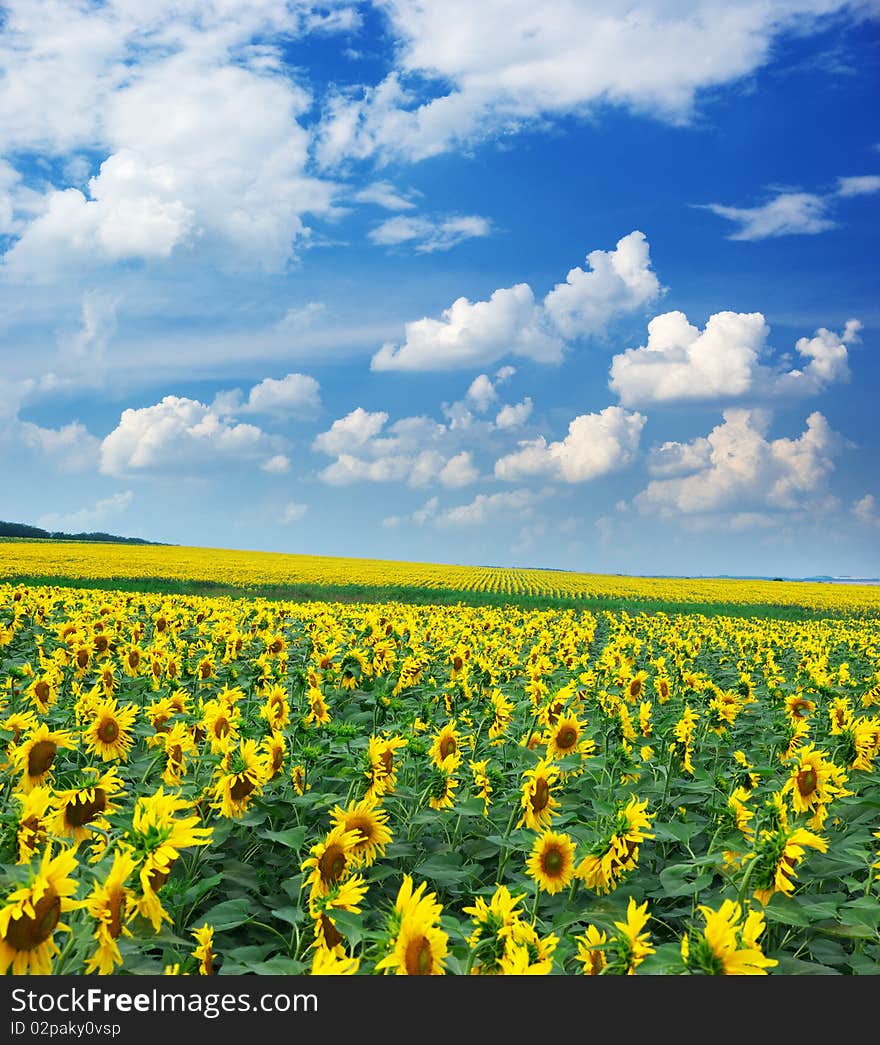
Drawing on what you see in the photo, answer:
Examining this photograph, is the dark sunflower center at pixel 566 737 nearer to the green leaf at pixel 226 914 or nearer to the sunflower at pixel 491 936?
the green leaf at pixel 226 914

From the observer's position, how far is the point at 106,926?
2.72m

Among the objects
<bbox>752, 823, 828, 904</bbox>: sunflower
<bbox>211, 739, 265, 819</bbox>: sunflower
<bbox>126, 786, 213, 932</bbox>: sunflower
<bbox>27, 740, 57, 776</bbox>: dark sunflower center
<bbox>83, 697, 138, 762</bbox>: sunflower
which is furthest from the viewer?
<bbox>83, 697, 138, 762</bbox>: sunflower

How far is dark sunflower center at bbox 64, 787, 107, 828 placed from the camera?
3746 millimetres

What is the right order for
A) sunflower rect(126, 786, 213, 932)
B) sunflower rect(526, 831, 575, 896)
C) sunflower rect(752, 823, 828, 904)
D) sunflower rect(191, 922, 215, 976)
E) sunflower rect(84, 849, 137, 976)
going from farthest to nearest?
1. sunflower rect(526, 831, 575, 896)
2. sunflower rect(752, 823, 828, 904)
3. sunflower rect(191, 922, 215, 976)
4. sunflower rect(126, 786, 213, 932)
5. sunflower rect(84, 849, 137, 976)

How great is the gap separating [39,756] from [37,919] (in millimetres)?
2200

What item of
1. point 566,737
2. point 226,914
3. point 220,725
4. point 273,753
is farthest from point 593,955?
point 220,725

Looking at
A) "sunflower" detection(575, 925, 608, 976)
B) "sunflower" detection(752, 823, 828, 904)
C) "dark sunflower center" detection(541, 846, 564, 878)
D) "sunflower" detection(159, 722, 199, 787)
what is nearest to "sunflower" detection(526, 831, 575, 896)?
"dark sunflower center" detection(541, 846, 564, 878)

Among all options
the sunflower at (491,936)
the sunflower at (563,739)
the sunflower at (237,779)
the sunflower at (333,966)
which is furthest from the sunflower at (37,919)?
the sunflower at (563,739)

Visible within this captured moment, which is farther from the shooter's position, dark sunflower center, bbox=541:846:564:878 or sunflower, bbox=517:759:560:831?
sunflower, bbox=517:759:560:831

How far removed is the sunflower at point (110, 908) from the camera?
2.66 m

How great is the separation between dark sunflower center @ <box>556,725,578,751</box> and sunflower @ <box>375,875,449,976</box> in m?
3.10

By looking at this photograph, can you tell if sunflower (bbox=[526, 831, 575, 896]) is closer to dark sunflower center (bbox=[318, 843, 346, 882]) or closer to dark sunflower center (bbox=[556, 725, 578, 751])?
dark sunflower center (bbox=[318, 843, 346, 882])

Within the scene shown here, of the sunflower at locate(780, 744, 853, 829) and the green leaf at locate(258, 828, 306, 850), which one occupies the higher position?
the sunflower at locate(780, 744, 853, 829)
